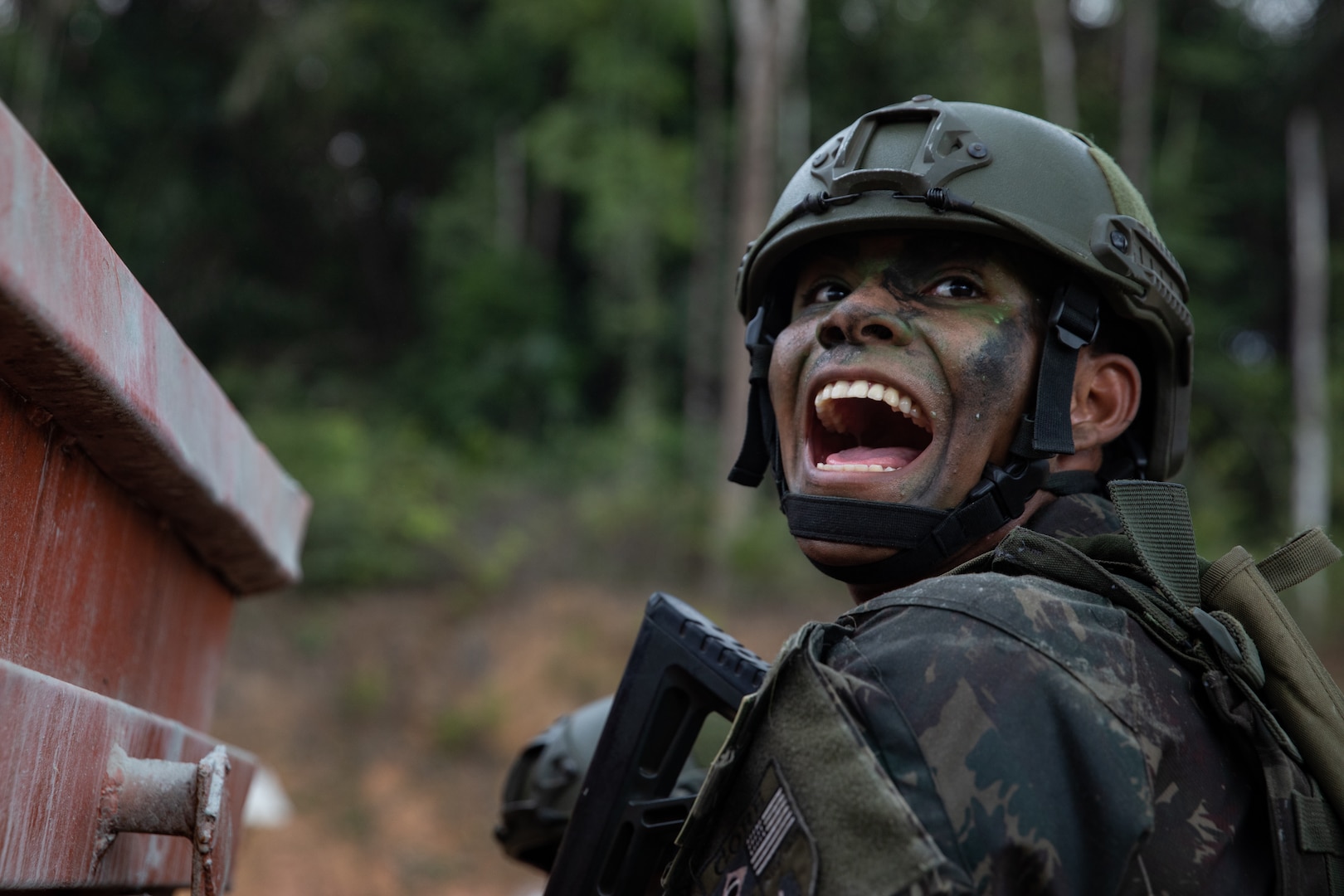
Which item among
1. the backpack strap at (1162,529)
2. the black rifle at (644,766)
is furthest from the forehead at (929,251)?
the black rifle at (644,766)

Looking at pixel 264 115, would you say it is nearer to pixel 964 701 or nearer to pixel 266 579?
pixel 266 579

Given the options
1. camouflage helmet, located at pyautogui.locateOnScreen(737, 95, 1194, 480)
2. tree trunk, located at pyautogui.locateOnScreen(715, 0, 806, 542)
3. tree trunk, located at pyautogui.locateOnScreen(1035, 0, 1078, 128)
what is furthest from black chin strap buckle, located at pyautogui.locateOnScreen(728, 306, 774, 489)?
tree trunk, located at pyautogui.locateOnScreen(1035, 0, 1078, 128)

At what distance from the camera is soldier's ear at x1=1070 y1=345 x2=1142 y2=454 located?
96.1 inches

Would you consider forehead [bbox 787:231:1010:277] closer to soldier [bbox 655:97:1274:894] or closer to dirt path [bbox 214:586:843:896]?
soldier [bbox 655:97:1274:894]

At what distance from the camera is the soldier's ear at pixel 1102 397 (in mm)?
2441

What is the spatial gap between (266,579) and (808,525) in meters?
1.18

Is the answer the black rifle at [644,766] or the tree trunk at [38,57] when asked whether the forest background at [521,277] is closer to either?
the tree trunk at [38,57]

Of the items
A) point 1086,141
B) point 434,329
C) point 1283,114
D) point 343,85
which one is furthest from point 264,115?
point 1086,141

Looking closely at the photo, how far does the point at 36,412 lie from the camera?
60.6 inches

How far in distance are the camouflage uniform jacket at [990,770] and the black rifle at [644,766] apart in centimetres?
53

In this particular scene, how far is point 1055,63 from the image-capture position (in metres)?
19.5

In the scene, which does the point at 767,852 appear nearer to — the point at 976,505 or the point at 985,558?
the point at 985,558

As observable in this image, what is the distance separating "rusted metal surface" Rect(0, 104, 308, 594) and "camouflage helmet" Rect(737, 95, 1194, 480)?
1166 millimetres

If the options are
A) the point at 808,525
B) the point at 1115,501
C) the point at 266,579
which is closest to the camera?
the point at 1115,501
